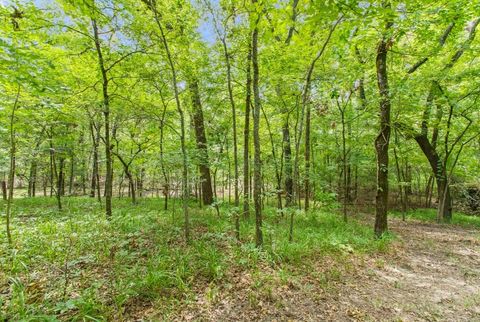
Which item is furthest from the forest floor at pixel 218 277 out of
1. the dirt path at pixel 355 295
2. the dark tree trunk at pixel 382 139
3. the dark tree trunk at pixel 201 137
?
the dark tree trunk at pixel 201 137

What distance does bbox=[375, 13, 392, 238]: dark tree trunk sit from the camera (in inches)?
239

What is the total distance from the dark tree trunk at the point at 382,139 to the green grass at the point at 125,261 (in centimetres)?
70

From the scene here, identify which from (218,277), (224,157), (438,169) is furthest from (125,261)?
(438,169)

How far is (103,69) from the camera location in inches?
230

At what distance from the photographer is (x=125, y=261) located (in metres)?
4.16

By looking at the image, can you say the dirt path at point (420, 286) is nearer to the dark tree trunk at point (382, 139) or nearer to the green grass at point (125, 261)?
the green grass at point (125, 261)

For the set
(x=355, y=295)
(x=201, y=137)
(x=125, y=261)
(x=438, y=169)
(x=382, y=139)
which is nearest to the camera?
(x=355, y=295)

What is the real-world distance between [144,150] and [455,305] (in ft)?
35.9

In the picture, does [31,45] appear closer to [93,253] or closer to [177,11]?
[177,11]

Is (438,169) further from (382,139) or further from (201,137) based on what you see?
(201,137)

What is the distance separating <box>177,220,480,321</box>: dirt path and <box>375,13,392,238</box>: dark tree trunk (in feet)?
5.10

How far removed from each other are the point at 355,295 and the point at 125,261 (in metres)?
3.87

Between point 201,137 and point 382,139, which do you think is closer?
point 382,139

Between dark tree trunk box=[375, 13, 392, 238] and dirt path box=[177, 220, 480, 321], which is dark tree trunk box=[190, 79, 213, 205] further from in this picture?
dark tree trunk box=[375, 13, 392, 238]
